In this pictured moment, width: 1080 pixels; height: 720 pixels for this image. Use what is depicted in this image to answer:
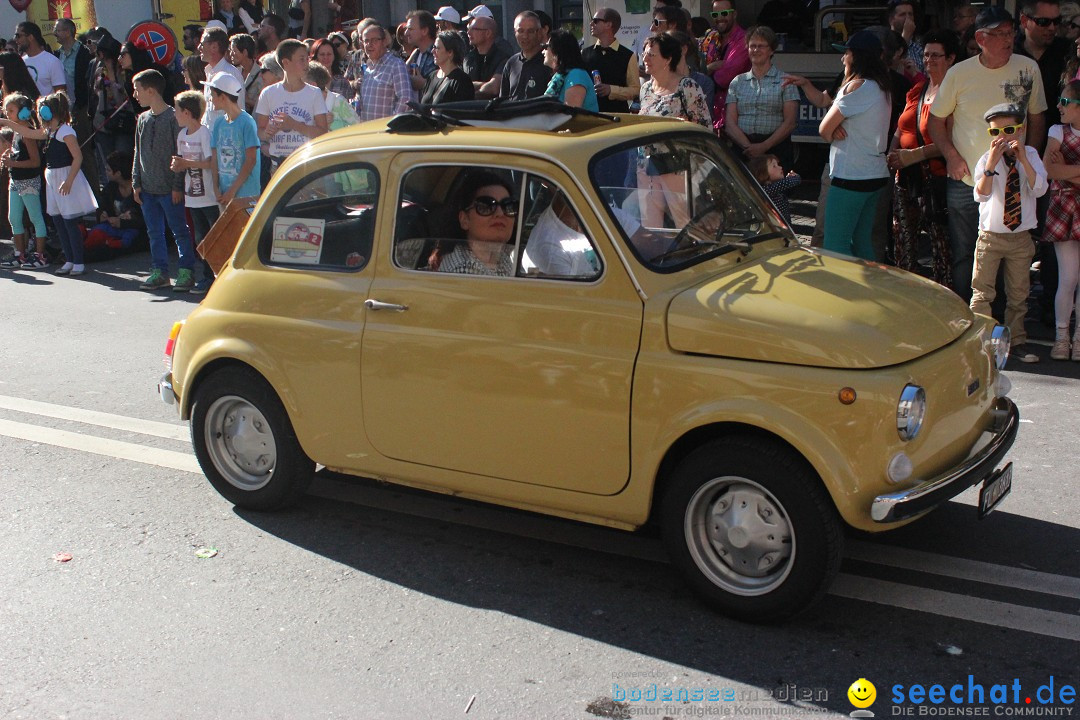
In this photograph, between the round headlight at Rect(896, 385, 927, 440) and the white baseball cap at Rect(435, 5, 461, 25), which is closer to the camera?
the round headlight at Rect(896, 385, 927, 440)

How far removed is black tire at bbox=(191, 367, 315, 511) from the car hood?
2.07 m

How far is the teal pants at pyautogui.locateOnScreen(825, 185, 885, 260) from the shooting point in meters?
8.59

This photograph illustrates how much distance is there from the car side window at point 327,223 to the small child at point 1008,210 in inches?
168

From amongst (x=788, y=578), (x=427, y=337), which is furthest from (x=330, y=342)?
(x=788, y=578)

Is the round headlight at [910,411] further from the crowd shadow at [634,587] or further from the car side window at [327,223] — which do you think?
the car side window at [327,223]

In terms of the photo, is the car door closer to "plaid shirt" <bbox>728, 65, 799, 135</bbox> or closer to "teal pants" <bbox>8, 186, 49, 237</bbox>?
"plaid shirt" <bbox>728, 65, 799, 135</bbox>

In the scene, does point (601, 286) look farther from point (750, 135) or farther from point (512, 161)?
point (750, 135)

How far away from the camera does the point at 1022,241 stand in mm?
7660

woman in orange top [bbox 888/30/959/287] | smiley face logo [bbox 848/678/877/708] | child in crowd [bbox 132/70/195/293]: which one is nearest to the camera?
smiley face logo [bbox 848/678/877/708]

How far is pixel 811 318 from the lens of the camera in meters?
4.29

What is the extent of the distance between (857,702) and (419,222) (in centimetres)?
263

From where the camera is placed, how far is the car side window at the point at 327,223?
5199 millimetres

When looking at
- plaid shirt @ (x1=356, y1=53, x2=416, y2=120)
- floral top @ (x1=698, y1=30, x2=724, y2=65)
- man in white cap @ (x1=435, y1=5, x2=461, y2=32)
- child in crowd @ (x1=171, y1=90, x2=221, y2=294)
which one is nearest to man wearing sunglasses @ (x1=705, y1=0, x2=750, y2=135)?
floral top @ (x1=698, y1=30, x2=724, y2=65)

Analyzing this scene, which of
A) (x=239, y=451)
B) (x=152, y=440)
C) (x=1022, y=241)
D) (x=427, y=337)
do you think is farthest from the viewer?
(x=1022, y=241)
